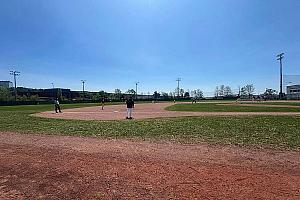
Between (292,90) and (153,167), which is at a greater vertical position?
(292,90)

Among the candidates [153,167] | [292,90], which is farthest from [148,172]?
[292,90]

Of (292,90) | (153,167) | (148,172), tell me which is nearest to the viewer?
(148,172)

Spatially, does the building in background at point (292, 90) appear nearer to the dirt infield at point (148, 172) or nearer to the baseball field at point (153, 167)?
the baseball field at point (153, 167)

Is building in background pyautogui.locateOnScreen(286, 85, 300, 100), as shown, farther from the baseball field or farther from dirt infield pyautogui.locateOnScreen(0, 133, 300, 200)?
dirt infield pyautogui.locateOnScreen(0, 133, 300, 200)

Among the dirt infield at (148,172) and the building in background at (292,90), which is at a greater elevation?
the building in background at (292,90)

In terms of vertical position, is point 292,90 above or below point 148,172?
above

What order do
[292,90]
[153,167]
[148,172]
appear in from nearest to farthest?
[148,172] → [153,167] → [292,90]

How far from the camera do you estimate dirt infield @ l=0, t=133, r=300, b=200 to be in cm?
543

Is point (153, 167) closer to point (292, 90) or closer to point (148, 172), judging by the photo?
point (148, 172)

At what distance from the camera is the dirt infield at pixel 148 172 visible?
5430 mm

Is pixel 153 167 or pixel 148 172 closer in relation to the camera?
pixel 148 172

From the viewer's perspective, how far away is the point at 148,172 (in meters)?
6.63

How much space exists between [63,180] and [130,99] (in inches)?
663

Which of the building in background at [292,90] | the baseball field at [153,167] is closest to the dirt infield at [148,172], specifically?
Answer: the baseball field at [153,167]
